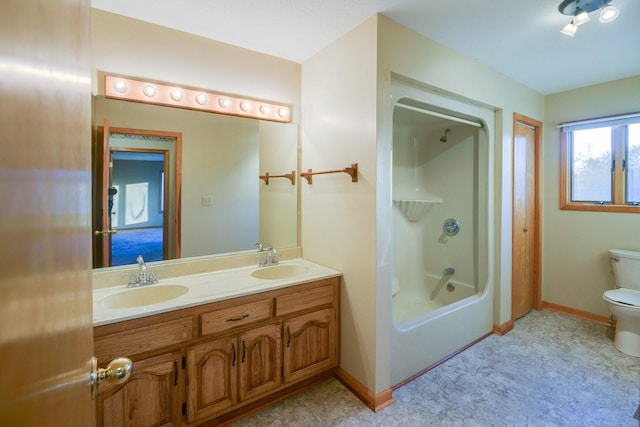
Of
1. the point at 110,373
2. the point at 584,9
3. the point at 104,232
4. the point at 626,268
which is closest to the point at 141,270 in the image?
the point at 104,232

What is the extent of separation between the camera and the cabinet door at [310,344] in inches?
77.5

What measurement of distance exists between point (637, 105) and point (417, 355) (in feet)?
10.2

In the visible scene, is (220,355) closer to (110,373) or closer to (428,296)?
(110,373)

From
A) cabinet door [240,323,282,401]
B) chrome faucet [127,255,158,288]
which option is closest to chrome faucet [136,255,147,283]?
chrome faucet [127,255,158,288]

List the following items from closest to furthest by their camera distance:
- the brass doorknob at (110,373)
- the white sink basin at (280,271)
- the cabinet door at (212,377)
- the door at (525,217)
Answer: the brass doorknob at (110,373) < the cabinet door at (212,377) < the white sink basin at (280,271) < the door at (525,217)

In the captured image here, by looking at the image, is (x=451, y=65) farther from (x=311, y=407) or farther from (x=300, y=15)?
(x=311, y=407)

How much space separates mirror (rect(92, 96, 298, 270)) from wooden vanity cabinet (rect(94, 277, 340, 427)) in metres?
0.65

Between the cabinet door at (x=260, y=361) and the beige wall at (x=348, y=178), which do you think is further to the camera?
the beige wall at (x=348, y=178)

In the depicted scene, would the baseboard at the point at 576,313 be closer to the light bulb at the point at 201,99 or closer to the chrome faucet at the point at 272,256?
the chrome faucet at the point at 272,256

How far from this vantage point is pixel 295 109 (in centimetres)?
258

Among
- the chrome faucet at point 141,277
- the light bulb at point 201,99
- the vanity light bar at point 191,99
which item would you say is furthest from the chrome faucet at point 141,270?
the light bulb at point 201,99

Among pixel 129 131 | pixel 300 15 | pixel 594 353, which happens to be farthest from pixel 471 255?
pixel 129 131

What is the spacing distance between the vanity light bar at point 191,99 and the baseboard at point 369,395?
209 centimetres

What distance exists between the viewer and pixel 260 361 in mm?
1852
